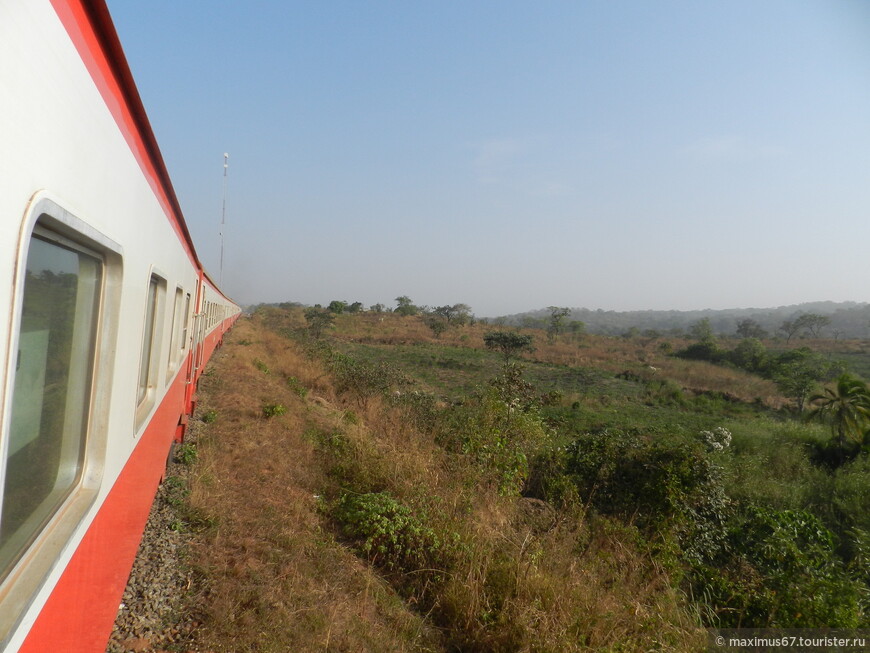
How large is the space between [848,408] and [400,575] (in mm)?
10394

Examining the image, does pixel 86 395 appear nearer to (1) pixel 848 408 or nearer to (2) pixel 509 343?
(1) pixel 848 408

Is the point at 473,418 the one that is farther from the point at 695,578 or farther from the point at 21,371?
the point at 21,371

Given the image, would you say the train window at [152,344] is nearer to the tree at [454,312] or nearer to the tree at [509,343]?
the tree at [509,343]

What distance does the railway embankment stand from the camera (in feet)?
10.3

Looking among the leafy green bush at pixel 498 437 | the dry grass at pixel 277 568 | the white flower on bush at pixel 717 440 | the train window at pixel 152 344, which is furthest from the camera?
the white flower on bush at pixel 717 440

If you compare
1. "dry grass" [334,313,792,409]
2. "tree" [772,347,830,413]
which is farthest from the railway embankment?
"dry grass" [334,313,792,409]

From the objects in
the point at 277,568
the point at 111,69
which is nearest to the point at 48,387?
the point at 111,69

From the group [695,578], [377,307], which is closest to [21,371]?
[695,578]

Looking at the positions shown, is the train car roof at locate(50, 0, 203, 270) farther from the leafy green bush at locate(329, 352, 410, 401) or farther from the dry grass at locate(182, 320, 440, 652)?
the leafy green bush at locate(329, 352, 410, 401)

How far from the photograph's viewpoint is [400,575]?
4086mm

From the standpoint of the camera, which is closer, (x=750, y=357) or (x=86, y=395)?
(x=86, y=395)

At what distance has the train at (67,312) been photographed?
91cm

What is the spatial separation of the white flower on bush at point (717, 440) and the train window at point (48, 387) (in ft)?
34.2

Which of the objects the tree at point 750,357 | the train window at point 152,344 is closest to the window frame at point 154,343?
the train window at point 152,344
